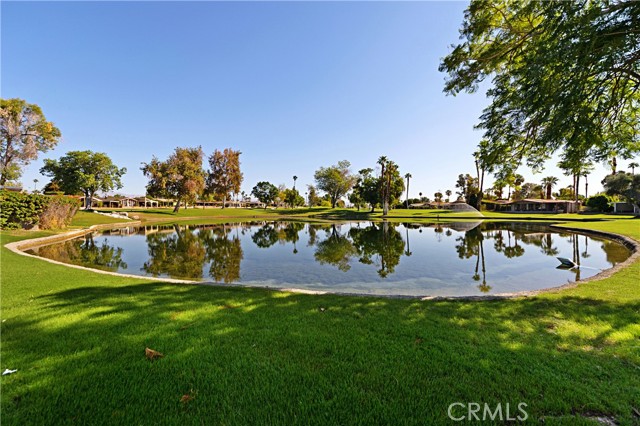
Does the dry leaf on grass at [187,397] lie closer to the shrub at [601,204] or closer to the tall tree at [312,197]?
the shrub at [601,204]

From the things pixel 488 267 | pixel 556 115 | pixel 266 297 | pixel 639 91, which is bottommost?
pixel 488 267

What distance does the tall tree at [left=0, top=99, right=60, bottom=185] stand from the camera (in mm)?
30295

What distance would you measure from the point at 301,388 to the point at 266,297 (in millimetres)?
3427

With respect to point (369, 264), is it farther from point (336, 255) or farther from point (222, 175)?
point (222, 175)

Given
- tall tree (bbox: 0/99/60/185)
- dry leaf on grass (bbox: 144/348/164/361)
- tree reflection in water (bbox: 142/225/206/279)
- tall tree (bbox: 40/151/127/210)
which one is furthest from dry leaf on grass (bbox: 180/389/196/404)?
tall tree (bbox: 40/151/127/210)

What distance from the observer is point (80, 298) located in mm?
5410

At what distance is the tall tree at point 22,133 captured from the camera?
30.3 metres

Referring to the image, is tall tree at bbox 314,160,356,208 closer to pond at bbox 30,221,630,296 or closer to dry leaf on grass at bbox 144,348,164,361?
pond at bbox 30,221,630,296

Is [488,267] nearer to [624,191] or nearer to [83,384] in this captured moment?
[83,384]

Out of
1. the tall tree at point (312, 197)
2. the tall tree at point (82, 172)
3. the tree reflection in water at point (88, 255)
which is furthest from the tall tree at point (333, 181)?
the tree reflection in water at point (88, 255)

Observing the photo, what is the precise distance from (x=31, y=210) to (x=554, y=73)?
27880mm

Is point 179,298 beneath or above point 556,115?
beneath

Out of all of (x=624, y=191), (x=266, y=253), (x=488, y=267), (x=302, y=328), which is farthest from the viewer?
(x=624, y=191)

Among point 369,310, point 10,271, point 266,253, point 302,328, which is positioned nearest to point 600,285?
point 369,310
